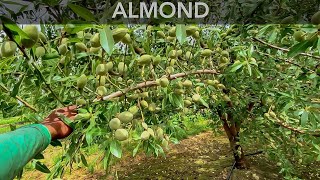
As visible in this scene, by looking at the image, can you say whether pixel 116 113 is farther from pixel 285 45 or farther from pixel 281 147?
pixel 281 147

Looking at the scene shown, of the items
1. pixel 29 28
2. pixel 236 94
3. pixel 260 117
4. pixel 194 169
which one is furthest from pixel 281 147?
pixel 29 28

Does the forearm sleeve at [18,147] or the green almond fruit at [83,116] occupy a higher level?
the forearm sleeve at [18,147]

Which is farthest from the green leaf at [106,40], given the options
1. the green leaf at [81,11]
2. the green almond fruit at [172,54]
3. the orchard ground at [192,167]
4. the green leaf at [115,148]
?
the orchard ground at [192,167]

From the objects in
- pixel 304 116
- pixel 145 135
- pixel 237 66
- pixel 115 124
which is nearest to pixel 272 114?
pixel 304 116

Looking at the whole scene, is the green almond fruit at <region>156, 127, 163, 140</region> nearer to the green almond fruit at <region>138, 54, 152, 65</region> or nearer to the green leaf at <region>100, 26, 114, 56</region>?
the green almond fruit at <region>138, 54, 152, 65</region>

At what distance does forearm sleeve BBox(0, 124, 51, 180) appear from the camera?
609 mm

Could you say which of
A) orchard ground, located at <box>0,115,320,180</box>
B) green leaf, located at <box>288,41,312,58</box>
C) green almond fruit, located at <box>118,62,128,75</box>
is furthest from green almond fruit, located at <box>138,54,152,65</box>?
orchard ground, located at <box>0,115,320,180</box>

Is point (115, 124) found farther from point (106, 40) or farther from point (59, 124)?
point (106, 40)

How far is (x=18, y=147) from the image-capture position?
26.6 inches

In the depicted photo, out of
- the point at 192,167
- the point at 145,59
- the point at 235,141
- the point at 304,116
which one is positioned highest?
the point at 145,59

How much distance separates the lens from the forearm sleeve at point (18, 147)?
609 millimetres

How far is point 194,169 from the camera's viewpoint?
4.30m

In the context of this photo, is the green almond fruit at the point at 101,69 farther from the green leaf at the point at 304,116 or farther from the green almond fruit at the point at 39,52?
the green leaf at the point at 304,116

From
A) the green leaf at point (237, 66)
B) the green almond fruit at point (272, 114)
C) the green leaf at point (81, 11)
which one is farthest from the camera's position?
the green almond fruit at point (272, 114)
